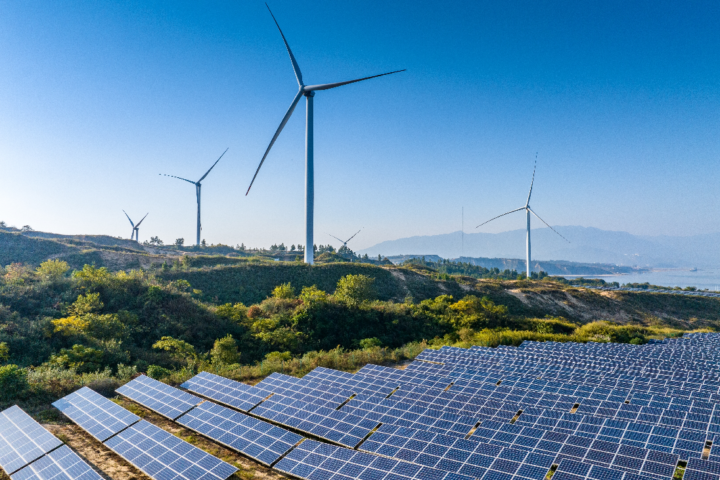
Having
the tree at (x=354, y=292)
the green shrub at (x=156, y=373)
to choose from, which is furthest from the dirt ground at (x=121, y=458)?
the tree at (x=354, y=292)

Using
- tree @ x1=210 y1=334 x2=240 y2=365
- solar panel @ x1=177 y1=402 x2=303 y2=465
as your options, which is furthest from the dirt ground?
tree @ x1=210 y1=334 x2=240 y2=365

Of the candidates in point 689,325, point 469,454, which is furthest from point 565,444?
point 689,325

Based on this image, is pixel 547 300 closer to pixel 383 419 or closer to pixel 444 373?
pixel 444 373

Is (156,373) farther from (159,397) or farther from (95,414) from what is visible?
(95,414)

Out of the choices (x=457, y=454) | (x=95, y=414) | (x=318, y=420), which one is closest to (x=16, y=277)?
(x=95, y=414)

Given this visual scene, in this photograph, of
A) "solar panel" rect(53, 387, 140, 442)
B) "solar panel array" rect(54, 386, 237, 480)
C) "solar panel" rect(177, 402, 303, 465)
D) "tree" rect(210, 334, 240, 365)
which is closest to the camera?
"solar panel array" rect(54, 386, 237, 480)

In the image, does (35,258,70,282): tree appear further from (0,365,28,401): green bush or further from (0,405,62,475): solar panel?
(0,405,62,475): solar panel

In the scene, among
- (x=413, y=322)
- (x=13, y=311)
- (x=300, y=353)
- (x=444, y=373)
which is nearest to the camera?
(x=444, y=373)
